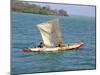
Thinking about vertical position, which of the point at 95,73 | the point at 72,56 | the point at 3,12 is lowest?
the point at 95,73

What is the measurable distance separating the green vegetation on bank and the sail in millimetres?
105

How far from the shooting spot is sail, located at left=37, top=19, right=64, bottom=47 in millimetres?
2951

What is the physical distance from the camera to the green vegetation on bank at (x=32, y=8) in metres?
2.81

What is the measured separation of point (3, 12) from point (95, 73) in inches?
53.4

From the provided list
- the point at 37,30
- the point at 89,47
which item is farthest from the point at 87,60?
the point at 37,30

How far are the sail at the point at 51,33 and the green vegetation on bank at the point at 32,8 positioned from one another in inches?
4.1

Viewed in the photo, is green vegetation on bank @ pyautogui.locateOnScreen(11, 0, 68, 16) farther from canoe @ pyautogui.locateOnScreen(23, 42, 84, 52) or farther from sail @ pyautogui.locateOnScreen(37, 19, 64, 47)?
canoe @ pyautogui.locateOnScreen(23, 42, 84, 52)

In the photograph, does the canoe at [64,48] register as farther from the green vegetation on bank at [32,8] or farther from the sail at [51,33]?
the green vegetation on bank at [32,8]

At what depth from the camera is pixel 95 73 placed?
3230mm

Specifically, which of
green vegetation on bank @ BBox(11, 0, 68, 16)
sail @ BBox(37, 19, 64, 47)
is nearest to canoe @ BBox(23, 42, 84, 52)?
sail @ BBox(37, 19, 64, 47)

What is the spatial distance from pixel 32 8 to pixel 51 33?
36 cm

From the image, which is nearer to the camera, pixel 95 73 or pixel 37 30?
pixel 37 30

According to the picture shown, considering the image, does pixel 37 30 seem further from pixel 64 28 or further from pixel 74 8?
pixel 74 8

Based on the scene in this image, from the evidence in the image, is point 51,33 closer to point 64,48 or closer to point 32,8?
point 64,48
